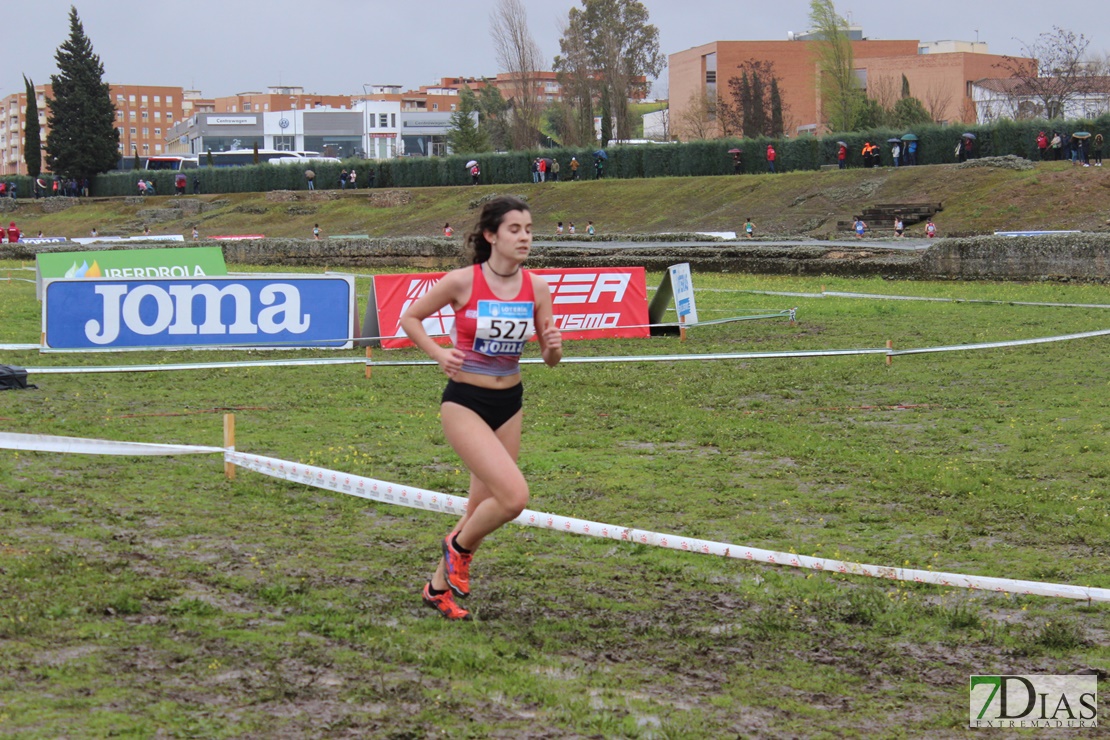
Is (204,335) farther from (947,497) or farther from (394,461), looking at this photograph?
(947,497)

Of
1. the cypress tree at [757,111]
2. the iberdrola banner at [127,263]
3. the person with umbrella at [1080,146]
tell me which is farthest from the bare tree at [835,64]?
the iberdrola banner at [127,263]

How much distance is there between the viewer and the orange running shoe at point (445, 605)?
16.5ft

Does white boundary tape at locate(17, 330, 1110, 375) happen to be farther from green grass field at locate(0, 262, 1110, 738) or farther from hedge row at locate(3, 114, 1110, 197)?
hedge row at locate(3, 114, 1110, 197)

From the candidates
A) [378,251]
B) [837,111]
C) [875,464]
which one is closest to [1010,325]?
[875,464]

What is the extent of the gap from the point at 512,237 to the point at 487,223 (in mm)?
155

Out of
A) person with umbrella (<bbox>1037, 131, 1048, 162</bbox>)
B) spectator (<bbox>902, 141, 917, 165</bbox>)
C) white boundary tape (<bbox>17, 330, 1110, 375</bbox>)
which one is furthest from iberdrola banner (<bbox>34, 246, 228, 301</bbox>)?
person with umbrella (<bbox>1037, 131, 1048, 162</bbox>)

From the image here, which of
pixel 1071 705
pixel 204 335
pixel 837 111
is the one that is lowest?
pixel 1071 705

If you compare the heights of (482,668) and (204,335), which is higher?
(204,335)

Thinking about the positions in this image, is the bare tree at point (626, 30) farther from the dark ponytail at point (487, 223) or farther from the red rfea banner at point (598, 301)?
the dark ponytail at point (487, 223)

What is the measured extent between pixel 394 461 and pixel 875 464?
339cm

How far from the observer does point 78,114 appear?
227ft

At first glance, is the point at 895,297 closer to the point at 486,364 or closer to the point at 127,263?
the point at 127,263

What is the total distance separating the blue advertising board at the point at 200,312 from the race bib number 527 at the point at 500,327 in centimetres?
928

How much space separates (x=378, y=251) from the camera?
35.3 metres
